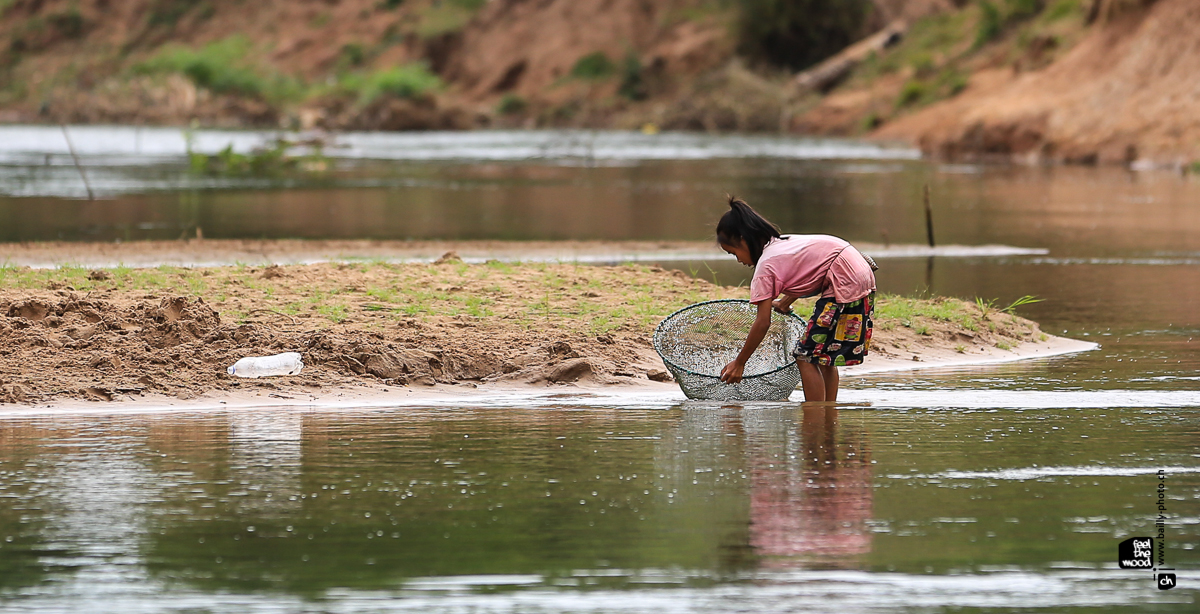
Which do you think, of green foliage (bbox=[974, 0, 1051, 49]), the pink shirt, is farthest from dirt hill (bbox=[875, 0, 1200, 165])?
the pink shirt

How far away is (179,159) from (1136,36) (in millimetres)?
29633

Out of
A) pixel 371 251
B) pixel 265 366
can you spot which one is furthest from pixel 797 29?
pixel 265 366

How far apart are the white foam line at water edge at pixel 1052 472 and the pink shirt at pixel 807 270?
1.44 metres

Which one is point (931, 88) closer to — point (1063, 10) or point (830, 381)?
point (1063, 10)

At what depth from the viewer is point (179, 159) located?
162ft

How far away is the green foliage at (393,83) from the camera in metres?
93.3

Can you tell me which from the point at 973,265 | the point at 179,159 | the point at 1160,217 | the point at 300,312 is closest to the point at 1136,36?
the point at 1160,217

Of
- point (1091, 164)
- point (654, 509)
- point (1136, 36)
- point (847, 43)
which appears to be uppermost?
point (847, 43)

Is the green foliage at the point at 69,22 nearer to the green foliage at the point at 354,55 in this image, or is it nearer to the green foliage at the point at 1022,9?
the green foliage at the point at 354,55

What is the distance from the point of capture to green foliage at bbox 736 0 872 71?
299ft

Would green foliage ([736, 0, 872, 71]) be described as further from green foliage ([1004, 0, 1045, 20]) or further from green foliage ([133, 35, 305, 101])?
green foliage ([133, 35, 305, 101])

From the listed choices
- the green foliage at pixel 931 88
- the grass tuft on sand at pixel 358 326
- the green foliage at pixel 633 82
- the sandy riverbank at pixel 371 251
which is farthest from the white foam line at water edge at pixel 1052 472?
the green foliage at pixel 633 82

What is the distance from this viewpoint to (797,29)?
92.6 m

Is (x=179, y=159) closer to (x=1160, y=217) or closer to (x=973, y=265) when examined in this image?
(x=1160, y=217)
